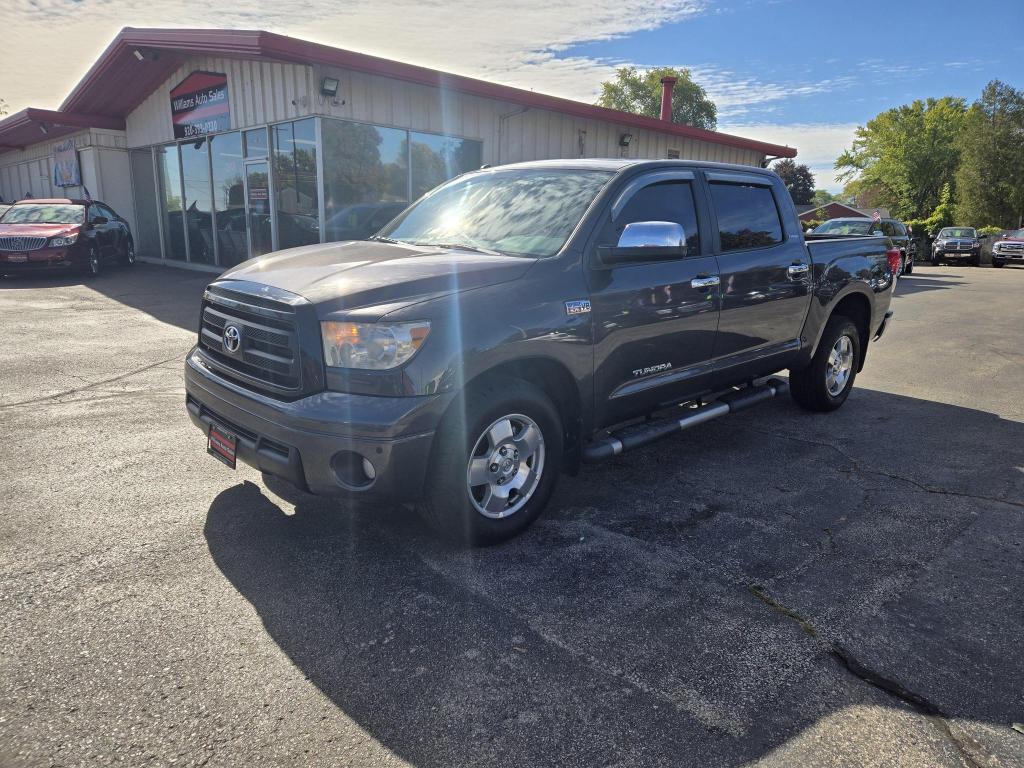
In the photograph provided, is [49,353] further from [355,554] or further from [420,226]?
[355,554]

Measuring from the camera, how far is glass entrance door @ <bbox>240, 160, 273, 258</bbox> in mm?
13781

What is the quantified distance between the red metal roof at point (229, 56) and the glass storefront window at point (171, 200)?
1549 mm

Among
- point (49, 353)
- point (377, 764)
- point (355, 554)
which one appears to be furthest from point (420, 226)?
point (49, 353)

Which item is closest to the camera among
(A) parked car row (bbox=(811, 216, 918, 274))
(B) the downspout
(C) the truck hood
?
(C) the truck hood

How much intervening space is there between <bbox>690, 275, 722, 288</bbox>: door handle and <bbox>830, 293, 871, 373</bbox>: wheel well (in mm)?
2087

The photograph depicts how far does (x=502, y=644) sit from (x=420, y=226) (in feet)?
9.23

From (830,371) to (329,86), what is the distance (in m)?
9.61

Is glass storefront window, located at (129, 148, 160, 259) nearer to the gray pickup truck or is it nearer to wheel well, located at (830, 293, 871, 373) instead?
the gray pickup truck

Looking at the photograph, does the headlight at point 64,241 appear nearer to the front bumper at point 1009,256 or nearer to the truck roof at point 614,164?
the truck roof at point 614,164

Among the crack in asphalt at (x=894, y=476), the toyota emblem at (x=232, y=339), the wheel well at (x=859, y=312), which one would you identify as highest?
the toyota emblem at (x=232, y=339)

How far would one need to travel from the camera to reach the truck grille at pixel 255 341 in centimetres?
318

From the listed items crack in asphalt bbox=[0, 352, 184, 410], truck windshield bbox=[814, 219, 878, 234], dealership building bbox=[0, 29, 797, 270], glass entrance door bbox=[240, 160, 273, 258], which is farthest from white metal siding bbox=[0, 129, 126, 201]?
truck windshield bbox=[814, 219, 878, 234]

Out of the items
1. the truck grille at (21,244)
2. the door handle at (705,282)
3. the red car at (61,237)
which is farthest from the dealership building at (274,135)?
the door handle at (705,282)

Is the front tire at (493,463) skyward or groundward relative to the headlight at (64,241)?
groundward
